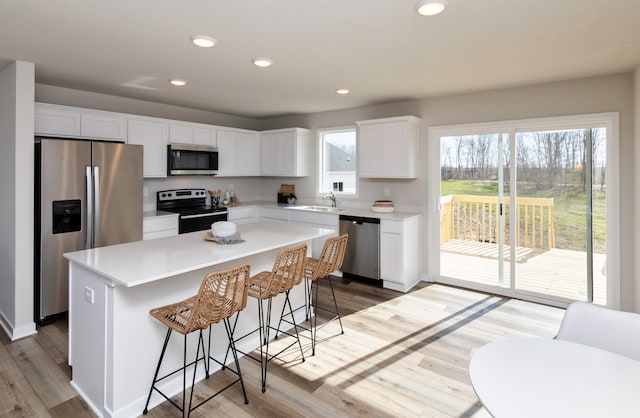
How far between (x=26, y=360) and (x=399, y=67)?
393 centimetres

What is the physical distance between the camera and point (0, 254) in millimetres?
3379

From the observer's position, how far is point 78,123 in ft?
12.5

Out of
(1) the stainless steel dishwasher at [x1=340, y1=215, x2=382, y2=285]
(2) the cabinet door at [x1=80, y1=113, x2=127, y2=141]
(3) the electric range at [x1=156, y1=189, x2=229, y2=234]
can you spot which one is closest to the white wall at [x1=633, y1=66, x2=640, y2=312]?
(1) the stainless steel dishwasher at [x1=340, y1=215, x2=382, y2=285]

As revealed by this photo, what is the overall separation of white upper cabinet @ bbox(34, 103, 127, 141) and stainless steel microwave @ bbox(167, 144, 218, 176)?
0.64 metres

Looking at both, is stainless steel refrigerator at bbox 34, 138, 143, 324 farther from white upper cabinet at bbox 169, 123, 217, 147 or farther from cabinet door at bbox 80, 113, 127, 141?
white upper cabinet at bbox 169, 123, 217, 147

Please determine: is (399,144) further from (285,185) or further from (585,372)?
(585,372)

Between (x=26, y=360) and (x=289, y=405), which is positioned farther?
(x=26, y=360)

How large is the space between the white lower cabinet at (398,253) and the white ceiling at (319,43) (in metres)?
1.63

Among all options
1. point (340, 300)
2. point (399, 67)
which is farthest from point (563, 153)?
point (340, 300)

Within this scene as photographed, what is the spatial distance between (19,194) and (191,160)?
2113 mm

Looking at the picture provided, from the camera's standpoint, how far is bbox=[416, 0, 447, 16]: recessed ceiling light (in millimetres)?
2004

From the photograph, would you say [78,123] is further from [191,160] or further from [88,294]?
[88,294]

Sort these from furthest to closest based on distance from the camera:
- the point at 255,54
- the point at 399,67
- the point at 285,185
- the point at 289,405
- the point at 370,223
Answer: the point at 285,185 < the point at 370,223 < the point at 399,67 < the point at 255,54 < the point at 289,405

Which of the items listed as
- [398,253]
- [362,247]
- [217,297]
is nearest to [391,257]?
[398,253]
